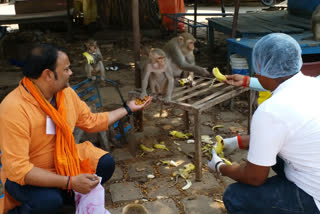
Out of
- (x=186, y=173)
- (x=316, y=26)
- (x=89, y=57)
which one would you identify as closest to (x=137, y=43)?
(x=89, y=57)

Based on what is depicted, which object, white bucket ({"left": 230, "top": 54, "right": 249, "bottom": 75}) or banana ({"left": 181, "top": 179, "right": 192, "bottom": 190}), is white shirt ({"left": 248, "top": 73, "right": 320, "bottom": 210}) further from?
white bucket ({"left": 230, "top": 54, "right": 249, "bottom": 75})

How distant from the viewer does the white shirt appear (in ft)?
6.46

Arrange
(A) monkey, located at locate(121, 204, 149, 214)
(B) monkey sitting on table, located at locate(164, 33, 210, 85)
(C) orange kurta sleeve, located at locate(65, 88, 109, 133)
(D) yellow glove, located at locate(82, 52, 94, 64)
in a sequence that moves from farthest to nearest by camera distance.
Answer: (B) monkey sitting on table, located at locate(164, 33, 210, 85)
(D) yellow glove, located at locate(82, 52, 94, 64)
(C) orange kurta sleeve, located at locate(65, 88, 109, 133)
(A) monkey, located at locate(121, 204, 149, 214)

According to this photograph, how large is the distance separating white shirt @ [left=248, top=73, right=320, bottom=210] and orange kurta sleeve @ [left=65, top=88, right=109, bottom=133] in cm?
133

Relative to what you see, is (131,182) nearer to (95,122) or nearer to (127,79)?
(95,122)

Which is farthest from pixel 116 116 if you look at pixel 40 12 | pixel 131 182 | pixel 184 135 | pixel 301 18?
pixel 40 12

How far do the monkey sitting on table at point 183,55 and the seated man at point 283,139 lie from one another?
254cm

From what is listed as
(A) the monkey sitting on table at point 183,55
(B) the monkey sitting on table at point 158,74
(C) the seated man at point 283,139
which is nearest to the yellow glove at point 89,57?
(B) the monkey sitting on table at point 158,74

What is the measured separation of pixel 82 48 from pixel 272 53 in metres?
8.18

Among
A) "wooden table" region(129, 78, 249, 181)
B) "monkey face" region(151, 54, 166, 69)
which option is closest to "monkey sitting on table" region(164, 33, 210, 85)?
"wooden table" region(129, 78, 249, 181)

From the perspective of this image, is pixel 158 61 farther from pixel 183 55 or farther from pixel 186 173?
pixel 186 173

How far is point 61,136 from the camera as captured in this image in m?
2.52

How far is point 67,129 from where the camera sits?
251cm

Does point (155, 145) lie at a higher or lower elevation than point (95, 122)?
lower
